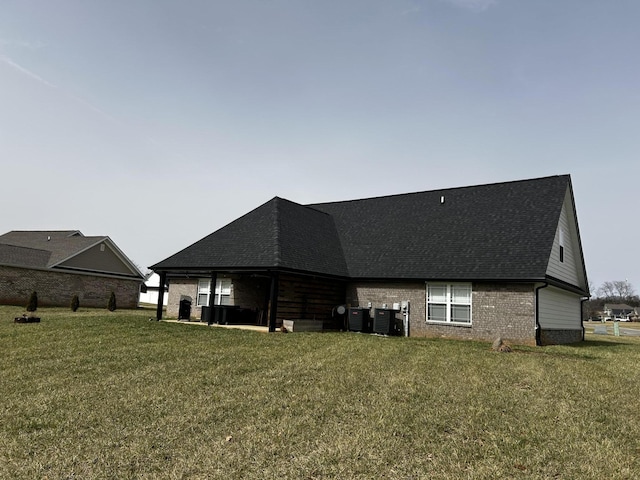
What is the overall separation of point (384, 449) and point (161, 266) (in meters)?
17.4

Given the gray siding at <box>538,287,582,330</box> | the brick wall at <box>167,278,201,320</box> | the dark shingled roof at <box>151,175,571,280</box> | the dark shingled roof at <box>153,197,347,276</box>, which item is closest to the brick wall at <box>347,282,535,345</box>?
the dark shingled roof at <box>151,175,571,280</box>

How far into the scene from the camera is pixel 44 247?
35.0 metres

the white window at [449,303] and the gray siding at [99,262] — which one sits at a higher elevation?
the gray siding at [99,262]

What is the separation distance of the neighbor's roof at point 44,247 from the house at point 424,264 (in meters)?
15.0

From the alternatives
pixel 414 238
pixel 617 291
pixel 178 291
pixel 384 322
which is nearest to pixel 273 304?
pixel 384 322

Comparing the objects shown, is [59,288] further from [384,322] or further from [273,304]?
[384,322]

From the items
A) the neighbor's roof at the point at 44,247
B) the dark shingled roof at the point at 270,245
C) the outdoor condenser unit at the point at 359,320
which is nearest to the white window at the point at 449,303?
the outdoor condenser unit at the point at 359,320

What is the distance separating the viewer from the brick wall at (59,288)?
28922 mm

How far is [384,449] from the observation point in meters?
4.88

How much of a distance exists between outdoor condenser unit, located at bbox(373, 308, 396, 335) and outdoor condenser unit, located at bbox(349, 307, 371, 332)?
74cm

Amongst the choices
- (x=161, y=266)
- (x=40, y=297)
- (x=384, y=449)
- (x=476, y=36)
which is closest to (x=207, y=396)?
(x=384, y=449)

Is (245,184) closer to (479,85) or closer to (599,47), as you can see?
(479,85)

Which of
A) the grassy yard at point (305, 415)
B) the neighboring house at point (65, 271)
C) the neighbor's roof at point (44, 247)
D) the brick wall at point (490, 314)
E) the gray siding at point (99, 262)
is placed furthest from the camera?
the gray siding at point (99, 262)

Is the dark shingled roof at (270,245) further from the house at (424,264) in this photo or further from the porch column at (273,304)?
the porch column at (273,304)
